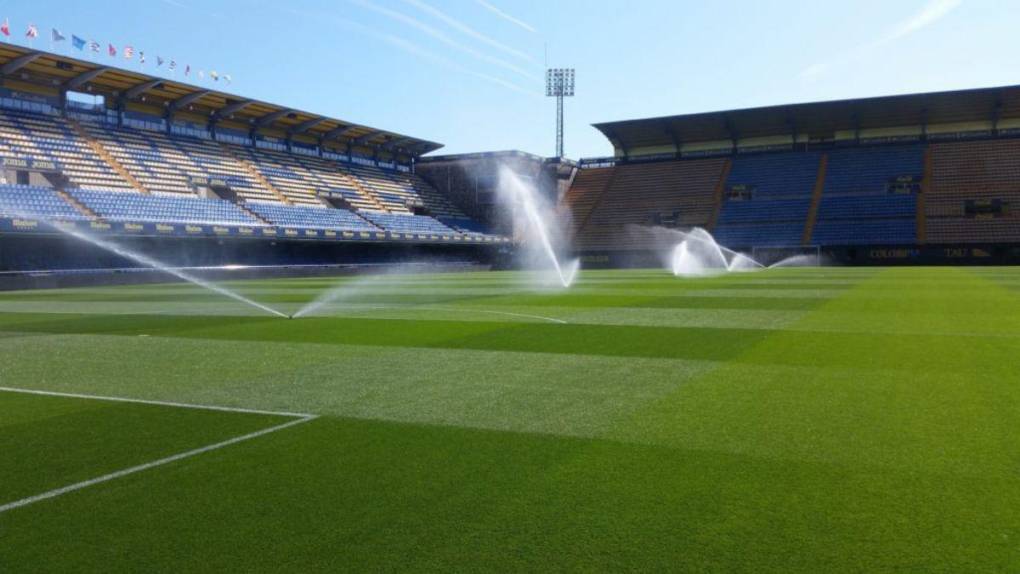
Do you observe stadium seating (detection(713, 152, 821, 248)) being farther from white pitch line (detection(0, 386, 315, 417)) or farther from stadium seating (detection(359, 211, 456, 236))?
white pitch line (detection(0, 386, 315, 417))

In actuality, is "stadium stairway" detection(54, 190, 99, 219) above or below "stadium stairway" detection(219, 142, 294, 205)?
below

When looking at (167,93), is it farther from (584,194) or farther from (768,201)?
(768,201)

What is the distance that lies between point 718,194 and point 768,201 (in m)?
4.10

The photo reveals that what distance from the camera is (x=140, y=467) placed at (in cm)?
516

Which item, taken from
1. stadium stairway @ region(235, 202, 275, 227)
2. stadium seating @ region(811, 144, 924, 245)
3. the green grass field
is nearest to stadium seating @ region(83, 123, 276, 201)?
stadium stairway @ region(235, 202, 275, 227)

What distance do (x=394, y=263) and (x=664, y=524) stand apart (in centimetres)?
4983

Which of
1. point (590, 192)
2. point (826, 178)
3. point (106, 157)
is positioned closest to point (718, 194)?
point (826, 178)

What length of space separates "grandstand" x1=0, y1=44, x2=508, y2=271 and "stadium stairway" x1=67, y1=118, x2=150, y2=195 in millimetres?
94

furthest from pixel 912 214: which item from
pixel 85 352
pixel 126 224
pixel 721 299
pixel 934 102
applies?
pixel 85 352

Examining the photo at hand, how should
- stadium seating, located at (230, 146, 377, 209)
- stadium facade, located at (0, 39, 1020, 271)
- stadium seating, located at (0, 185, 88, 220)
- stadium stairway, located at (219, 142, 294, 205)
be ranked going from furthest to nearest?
stadium seating, located at (230, 146, 377, 209) < stadium stairway, located at (219, 142, 294, 205) < stadium facade, located at (0, 39, 1020, 271) < stadium seating, located at (0, 185, 88, 220)

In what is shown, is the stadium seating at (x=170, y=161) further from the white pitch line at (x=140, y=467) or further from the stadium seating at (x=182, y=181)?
the white pitch line at (x=140, y=467)

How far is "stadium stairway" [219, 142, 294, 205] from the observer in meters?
50.3

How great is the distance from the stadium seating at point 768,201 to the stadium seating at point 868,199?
57.6 inches

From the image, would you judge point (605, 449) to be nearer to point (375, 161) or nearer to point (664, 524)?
point (664, 524)
